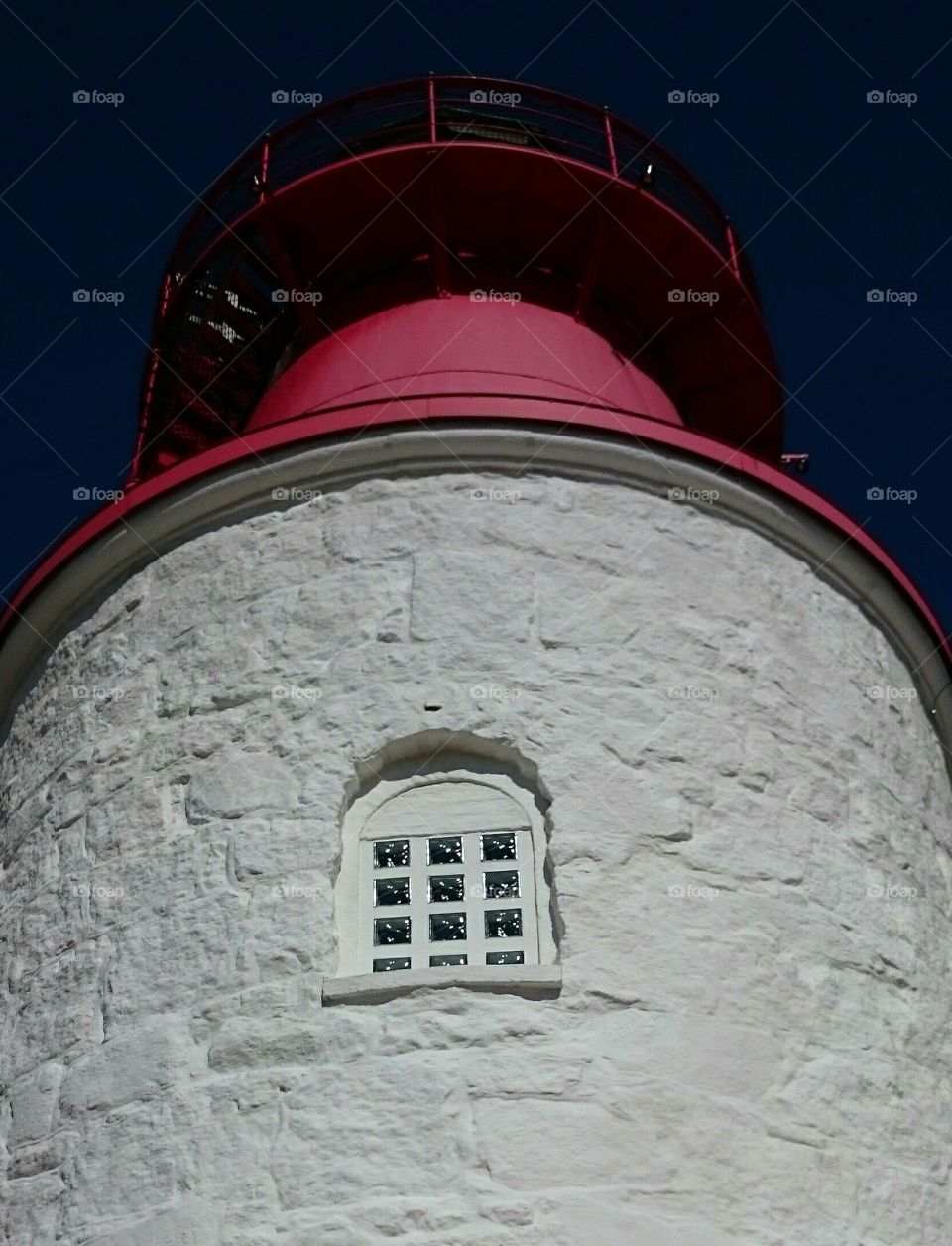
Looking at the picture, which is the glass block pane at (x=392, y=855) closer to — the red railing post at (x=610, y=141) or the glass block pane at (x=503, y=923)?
the glass block pane at (x=503, y=923)

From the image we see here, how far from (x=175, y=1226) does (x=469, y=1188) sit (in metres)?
1.09

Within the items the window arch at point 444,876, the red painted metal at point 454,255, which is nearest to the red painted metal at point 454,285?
the red painted metal at point 454,255

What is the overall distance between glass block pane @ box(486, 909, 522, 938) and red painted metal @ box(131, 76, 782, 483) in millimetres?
4815

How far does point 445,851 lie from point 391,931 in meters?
0.41

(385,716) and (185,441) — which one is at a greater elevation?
(185,441)

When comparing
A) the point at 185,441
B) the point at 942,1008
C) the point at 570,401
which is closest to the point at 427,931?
the point at 942,1008

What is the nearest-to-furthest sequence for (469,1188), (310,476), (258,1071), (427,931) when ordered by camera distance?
(469,1188) → (258,1071) → (427,931) → (310,476)

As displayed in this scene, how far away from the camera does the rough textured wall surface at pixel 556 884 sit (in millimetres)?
6480

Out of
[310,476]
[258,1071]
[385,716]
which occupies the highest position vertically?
[310,476]

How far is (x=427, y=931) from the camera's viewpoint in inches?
282

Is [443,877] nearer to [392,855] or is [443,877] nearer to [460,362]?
[392,855]

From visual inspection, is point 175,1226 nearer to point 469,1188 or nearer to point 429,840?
point 469,1188

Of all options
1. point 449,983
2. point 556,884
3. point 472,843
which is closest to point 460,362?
point 472,843

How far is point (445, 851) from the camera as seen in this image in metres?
7.36
